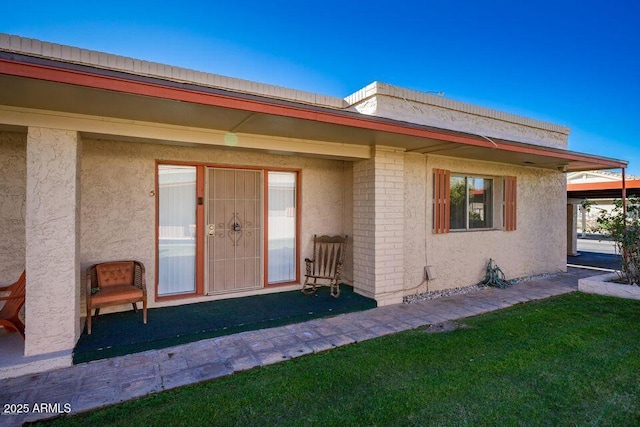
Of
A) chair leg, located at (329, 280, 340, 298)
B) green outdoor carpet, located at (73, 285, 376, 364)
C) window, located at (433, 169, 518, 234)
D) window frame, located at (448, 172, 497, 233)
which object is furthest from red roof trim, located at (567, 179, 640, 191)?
chair leg, located at (329, 280, 340, 298)

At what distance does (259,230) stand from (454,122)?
4.51 meters

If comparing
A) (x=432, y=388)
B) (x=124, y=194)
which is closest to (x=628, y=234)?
(x=432, y=388)

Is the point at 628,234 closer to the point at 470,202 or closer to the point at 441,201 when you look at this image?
the point at 470,202

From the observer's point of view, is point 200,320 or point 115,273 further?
point 115,273

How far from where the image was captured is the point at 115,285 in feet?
14.9

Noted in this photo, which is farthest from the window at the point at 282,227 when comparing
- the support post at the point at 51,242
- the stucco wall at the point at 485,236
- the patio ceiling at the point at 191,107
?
the support post at the point at 51,242

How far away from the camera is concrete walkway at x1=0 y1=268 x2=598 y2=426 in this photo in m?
2.85

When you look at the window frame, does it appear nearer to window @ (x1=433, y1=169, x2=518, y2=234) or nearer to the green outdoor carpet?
window @ (x1=433, y1=169, x2=518, y2=234)

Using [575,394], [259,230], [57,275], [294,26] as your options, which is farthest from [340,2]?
[575,394]

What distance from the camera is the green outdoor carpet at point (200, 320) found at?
3709mm

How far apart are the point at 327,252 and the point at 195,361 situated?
10.1ft

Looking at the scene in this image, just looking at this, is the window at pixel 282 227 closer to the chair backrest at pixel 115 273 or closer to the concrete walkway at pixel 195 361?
the concrete walkway at pixel 195 361

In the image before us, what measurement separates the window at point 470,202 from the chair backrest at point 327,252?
245cm

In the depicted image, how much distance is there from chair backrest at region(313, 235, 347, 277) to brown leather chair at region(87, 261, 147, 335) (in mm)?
2809
